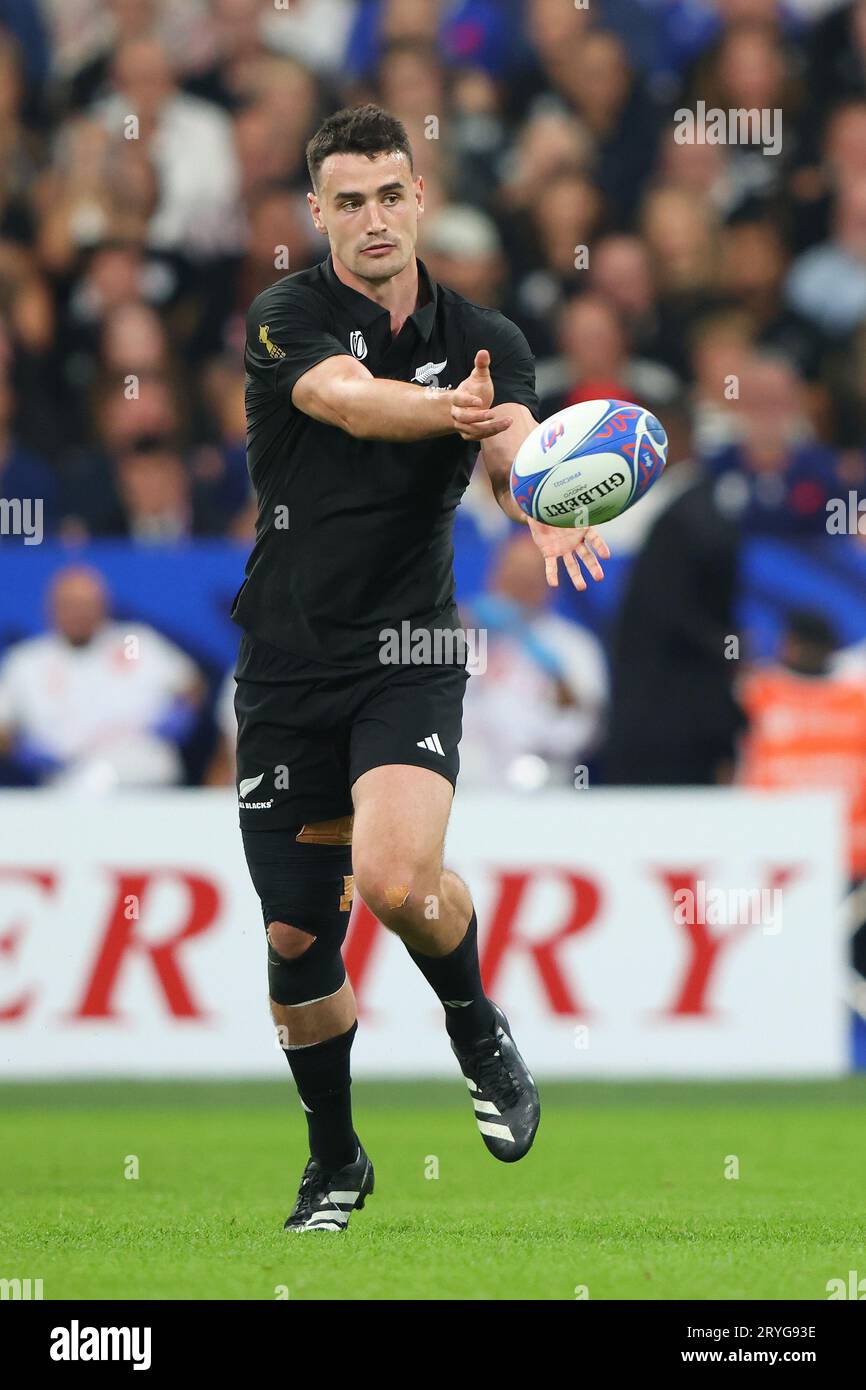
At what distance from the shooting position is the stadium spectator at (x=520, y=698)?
11.3 m

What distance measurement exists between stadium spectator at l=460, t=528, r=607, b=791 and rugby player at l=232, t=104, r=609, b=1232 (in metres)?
4.95

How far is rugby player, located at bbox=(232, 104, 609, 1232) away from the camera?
5.99 meters

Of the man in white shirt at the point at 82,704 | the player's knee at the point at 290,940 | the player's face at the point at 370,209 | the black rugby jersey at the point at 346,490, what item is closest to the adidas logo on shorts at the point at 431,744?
the black rugby jersey at the point at 346,490

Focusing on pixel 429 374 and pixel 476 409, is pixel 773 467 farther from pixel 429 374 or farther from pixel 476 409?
pixel 476 409

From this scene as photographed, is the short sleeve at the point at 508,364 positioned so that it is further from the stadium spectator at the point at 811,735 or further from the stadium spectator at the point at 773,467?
the stadium spectator at the point at 773,467

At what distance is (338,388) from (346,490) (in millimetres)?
439

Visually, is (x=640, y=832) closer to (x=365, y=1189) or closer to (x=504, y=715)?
(x=504, y=715)

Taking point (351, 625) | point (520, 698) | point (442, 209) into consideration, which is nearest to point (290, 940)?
point (351, 625)

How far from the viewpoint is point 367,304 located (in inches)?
243

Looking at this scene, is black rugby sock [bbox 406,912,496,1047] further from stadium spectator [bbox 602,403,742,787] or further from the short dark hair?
stadium spectator [bbox 602,403,742,787]

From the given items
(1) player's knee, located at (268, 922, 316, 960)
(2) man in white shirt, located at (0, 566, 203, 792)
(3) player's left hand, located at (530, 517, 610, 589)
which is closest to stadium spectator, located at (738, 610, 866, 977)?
(2) man in white shirt, located at (0, 566, 203, 792)

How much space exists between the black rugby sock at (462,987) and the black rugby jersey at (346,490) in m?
0.85

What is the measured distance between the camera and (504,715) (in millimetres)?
11344

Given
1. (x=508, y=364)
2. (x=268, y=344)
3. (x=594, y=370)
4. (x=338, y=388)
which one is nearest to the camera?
(x=338, y=388)
